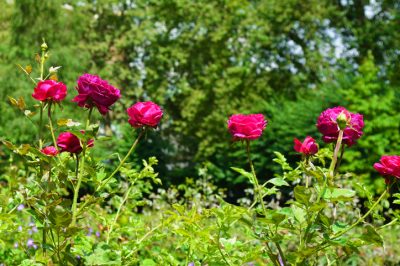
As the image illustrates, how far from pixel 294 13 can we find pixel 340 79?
471 centimetres

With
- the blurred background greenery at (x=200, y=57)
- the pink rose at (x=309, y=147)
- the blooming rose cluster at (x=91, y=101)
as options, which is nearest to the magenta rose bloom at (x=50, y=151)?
the blooming rose cluster at (x=91, y=101)

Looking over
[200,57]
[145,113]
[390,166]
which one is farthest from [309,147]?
[200,57]

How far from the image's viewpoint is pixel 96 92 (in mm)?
1962

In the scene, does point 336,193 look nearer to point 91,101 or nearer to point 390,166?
point 390,166

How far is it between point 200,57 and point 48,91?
55.2 ft

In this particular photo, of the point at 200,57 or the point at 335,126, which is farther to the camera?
the point at 200,57

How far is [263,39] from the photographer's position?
683 inches

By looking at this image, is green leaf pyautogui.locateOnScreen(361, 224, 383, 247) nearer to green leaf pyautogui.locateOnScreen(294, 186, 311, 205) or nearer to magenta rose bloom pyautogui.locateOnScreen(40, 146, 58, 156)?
green leaf pyautogui.locateOnScreen(294, 186, 311, 205)

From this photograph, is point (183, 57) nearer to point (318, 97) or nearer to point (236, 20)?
point (236, 20)

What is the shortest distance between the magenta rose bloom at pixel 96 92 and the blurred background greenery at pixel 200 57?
12211mm

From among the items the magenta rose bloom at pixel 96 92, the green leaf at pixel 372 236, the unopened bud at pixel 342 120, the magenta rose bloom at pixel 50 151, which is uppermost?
the unopened bud at pixel 342 120

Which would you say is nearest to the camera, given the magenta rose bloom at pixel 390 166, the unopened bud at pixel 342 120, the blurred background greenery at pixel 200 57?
the unopened bud at pixel 342 120

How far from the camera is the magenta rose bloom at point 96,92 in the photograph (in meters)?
1.97

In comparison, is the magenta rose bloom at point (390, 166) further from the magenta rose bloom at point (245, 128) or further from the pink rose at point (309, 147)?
the magenta rose bloom at point (245, 128)
